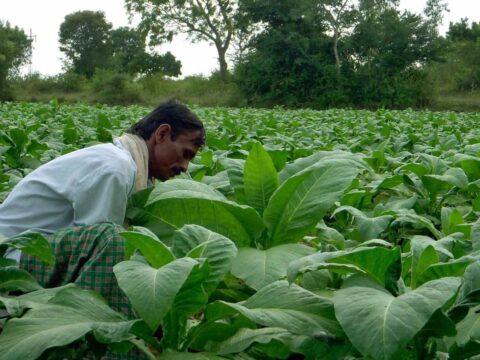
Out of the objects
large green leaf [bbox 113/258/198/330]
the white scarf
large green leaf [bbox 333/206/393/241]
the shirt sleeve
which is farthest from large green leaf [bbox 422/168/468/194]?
large green leaf [bbox 113/258/198/330]

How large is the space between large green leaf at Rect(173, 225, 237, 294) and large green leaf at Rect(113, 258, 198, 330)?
249mm

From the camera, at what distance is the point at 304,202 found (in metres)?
2.70

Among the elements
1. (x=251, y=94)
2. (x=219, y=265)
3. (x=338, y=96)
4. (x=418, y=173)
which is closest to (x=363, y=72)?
(x=338, y=96)

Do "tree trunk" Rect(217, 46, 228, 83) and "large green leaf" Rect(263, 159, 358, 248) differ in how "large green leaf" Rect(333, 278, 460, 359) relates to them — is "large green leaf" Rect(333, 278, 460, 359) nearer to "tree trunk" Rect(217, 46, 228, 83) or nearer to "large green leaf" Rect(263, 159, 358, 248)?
"large green leaf" Rect(263, 159, 358, 248)

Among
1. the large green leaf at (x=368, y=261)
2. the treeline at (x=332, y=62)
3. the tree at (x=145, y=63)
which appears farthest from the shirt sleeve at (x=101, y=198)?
the tree at (x=145, y=63)

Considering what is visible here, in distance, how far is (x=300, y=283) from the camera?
2332 millimetres

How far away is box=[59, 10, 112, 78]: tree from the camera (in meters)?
67.6

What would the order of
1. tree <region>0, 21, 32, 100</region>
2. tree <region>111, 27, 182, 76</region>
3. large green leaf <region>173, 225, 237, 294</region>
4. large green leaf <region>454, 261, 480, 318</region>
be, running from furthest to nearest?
tree <region>111, 27, 182, 76</region>, tree <region>0, 21, 32, 100</region>, large green leaf <region>173, 225, 237, 294</region>, large green leaf <region>454, 261, 480, 318</region>

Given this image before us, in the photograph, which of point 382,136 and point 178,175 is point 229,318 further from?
point 382,136

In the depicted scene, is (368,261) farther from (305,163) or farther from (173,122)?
(173,122)

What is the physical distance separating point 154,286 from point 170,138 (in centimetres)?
176

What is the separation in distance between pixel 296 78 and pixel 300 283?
1450 inches

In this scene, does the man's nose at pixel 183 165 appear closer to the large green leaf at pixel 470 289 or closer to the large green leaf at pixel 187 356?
the large green leaf at pixel 187 356

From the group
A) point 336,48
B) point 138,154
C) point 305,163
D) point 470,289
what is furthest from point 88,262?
point 336,48
